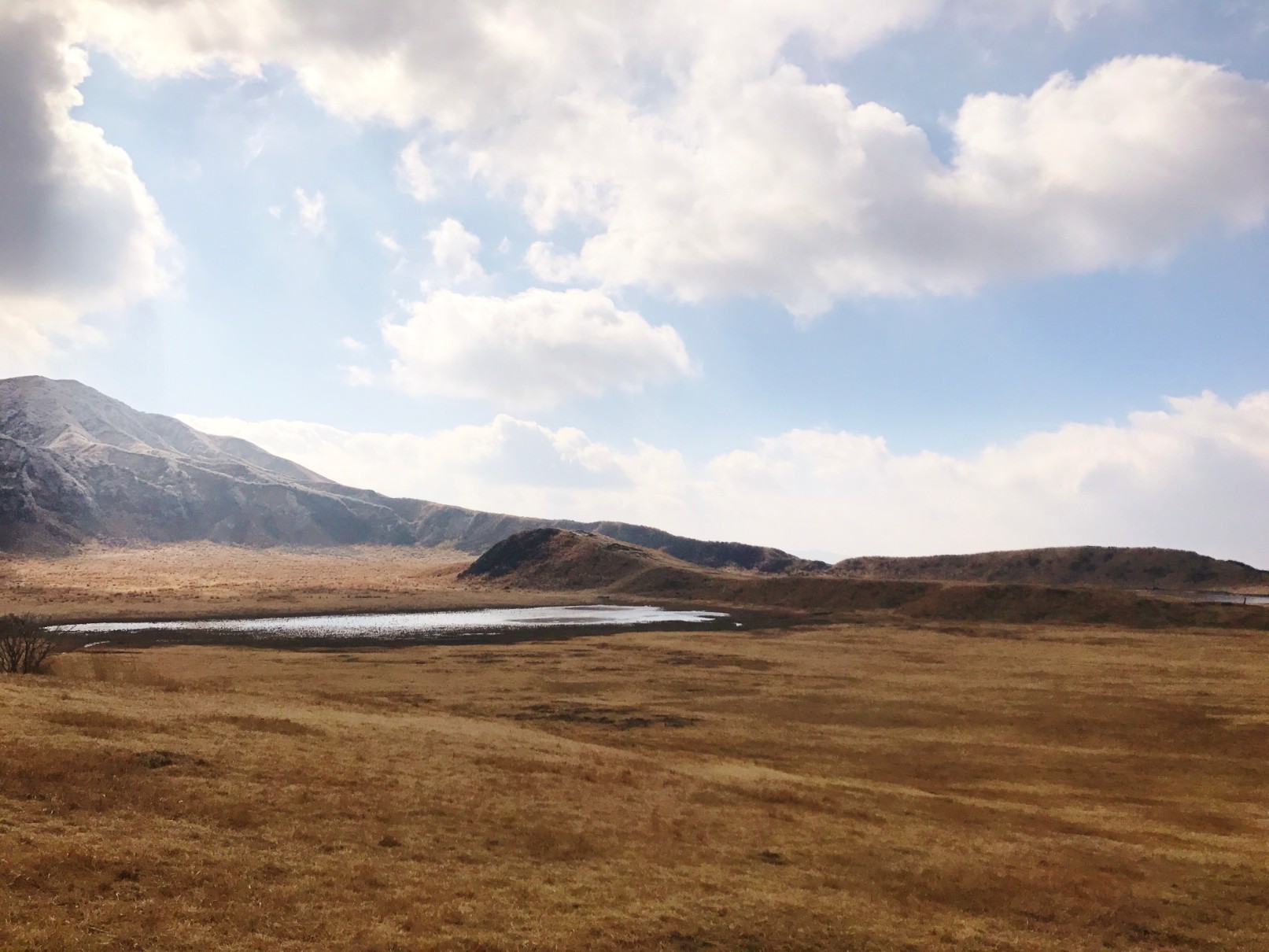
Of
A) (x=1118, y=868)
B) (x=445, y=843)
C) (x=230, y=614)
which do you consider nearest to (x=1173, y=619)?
(x=1118, y=868)

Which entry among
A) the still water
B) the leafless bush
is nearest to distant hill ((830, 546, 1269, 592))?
the still water

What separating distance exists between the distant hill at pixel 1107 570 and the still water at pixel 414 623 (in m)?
67.3

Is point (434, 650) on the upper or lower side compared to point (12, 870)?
lower

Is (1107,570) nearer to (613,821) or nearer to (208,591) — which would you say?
(613,821)

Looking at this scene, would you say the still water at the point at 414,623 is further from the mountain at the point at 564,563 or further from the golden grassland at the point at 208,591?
the mountain at the point at 564,563

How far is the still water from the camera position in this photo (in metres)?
79.6

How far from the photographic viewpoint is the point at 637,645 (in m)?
73.5

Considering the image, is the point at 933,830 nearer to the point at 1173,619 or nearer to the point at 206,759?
the point at 206,759

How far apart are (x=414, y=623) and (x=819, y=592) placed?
7022 cm

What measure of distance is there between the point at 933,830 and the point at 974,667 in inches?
1699

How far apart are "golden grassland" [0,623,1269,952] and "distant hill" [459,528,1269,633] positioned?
59.3 metres

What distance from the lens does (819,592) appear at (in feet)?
421

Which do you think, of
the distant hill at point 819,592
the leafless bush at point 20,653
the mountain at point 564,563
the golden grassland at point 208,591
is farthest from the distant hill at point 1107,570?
the leafless bush at point 20,653

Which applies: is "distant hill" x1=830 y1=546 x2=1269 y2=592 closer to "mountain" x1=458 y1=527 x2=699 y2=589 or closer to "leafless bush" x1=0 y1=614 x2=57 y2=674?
"mountain" x1=458 y1=527 x2=699 y2=589
